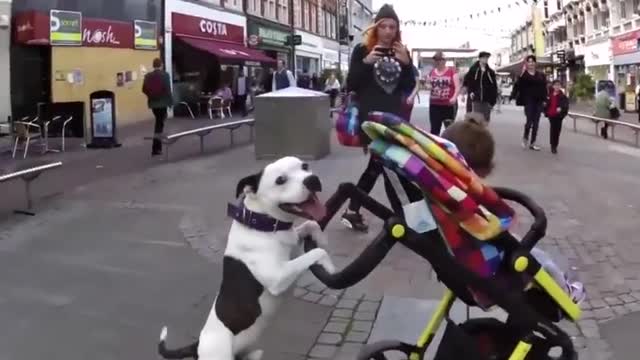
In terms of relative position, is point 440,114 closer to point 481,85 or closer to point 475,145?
point 481,85

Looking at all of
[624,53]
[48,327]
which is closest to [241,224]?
[48,327]

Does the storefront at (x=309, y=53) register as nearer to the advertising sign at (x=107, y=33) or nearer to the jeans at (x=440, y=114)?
the advertising sign at (x=107, y=33)

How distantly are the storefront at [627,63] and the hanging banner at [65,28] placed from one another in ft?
71.3

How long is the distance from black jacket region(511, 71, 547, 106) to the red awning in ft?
52.1

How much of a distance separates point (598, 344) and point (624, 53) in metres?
35.7

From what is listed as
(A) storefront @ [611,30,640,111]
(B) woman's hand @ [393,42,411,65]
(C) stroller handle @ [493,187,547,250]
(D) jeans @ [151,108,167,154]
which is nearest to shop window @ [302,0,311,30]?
(A) storefront @ [611,30,640,111]

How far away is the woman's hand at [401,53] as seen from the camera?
19.7 ft

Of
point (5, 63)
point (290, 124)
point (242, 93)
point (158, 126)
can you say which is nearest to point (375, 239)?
point (290, 124)

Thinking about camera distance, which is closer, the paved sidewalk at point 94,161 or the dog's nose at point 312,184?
the dog's nose at point 312,184

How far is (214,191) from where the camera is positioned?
9.76 meters

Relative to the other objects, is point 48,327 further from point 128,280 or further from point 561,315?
point 561,315

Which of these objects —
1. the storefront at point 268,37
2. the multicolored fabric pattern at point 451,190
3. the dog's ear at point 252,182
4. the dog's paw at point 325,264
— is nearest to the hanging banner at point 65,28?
the storefront at point 268,37

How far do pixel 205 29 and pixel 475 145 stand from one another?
2807 cm

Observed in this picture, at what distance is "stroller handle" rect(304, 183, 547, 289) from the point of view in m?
2.64
